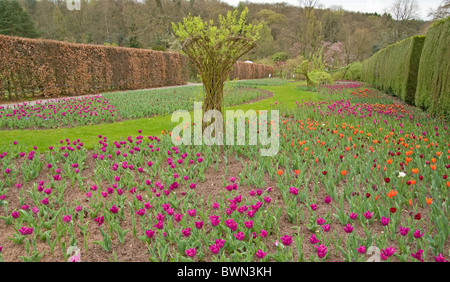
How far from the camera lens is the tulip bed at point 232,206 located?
210cm

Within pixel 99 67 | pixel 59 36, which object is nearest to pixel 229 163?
pixel 99 67

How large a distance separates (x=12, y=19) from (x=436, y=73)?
32488 millimetres

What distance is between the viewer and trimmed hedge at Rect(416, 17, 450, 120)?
6883 millimetres

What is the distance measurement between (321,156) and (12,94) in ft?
43.7

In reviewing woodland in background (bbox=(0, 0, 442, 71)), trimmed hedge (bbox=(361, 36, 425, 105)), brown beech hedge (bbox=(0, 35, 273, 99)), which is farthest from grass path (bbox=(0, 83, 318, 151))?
woodland in background (bbox=(0, 0, 442, 71))

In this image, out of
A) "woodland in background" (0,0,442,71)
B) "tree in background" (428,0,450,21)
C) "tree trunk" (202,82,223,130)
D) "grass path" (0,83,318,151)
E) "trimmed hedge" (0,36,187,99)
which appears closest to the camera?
"tree trunk" (202,82,223,130)

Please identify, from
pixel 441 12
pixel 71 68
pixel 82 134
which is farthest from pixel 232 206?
pixel 441 12

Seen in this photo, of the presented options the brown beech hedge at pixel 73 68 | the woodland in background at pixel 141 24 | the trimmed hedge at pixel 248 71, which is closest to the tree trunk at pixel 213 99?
the brown beech hedge at pixel 73 68

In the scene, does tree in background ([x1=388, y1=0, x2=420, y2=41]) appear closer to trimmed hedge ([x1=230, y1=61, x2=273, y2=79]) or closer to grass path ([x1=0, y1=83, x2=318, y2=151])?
trimmed hedge ([x1=230, y1=61, x2=273, y2=79])

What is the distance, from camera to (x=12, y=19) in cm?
2633

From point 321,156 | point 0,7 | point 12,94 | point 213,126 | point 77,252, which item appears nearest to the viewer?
point 77,252

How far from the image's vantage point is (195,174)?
3.56m

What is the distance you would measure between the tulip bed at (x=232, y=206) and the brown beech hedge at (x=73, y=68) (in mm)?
9067
